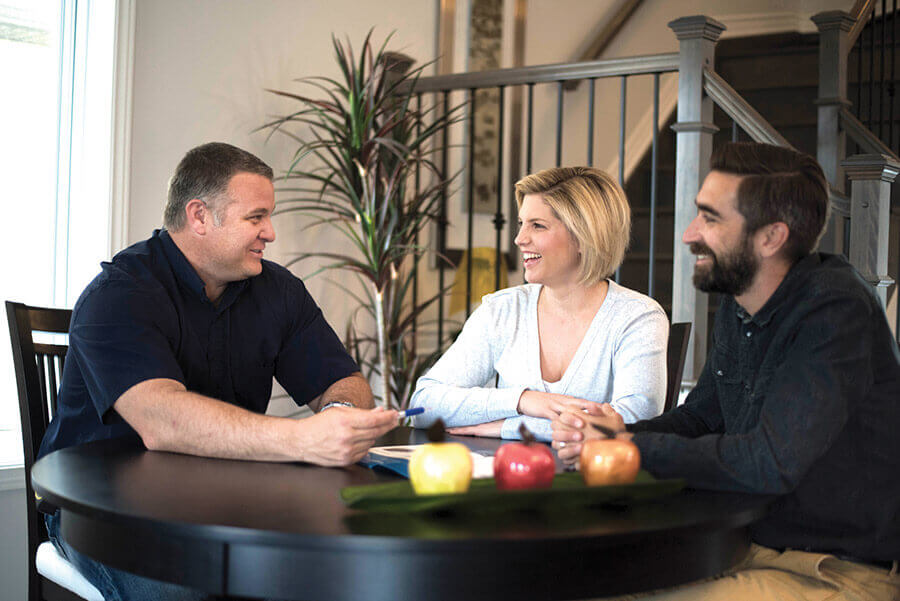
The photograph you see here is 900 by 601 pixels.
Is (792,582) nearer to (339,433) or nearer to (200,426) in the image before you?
(339,433)

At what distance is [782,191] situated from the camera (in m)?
1.55

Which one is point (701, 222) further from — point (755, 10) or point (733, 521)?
point (755, 10)

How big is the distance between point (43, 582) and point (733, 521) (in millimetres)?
1394

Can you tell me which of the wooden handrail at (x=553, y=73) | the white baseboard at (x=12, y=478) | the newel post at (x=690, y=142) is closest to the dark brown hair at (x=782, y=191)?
the newel post at (x=690, y=142)

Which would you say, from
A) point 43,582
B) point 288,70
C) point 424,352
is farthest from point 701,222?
point 424,352

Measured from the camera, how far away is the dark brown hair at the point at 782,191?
1.55m

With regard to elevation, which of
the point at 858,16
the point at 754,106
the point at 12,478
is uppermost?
the point at 858,16

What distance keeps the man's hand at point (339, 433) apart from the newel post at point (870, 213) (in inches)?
88.0

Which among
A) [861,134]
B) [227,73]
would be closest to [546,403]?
[227,73]

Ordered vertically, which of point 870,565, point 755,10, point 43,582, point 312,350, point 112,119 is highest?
point 755,10

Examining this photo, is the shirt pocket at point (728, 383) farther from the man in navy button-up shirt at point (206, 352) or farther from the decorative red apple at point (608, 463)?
the man in navy button-up shirt at point (206, 352)

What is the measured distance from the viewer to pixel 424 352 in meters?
4.57

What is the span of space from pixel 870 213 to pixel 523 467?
2.39m

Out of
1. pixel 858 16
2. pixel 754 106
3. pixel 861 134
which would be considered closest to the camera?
pixel 861 134
